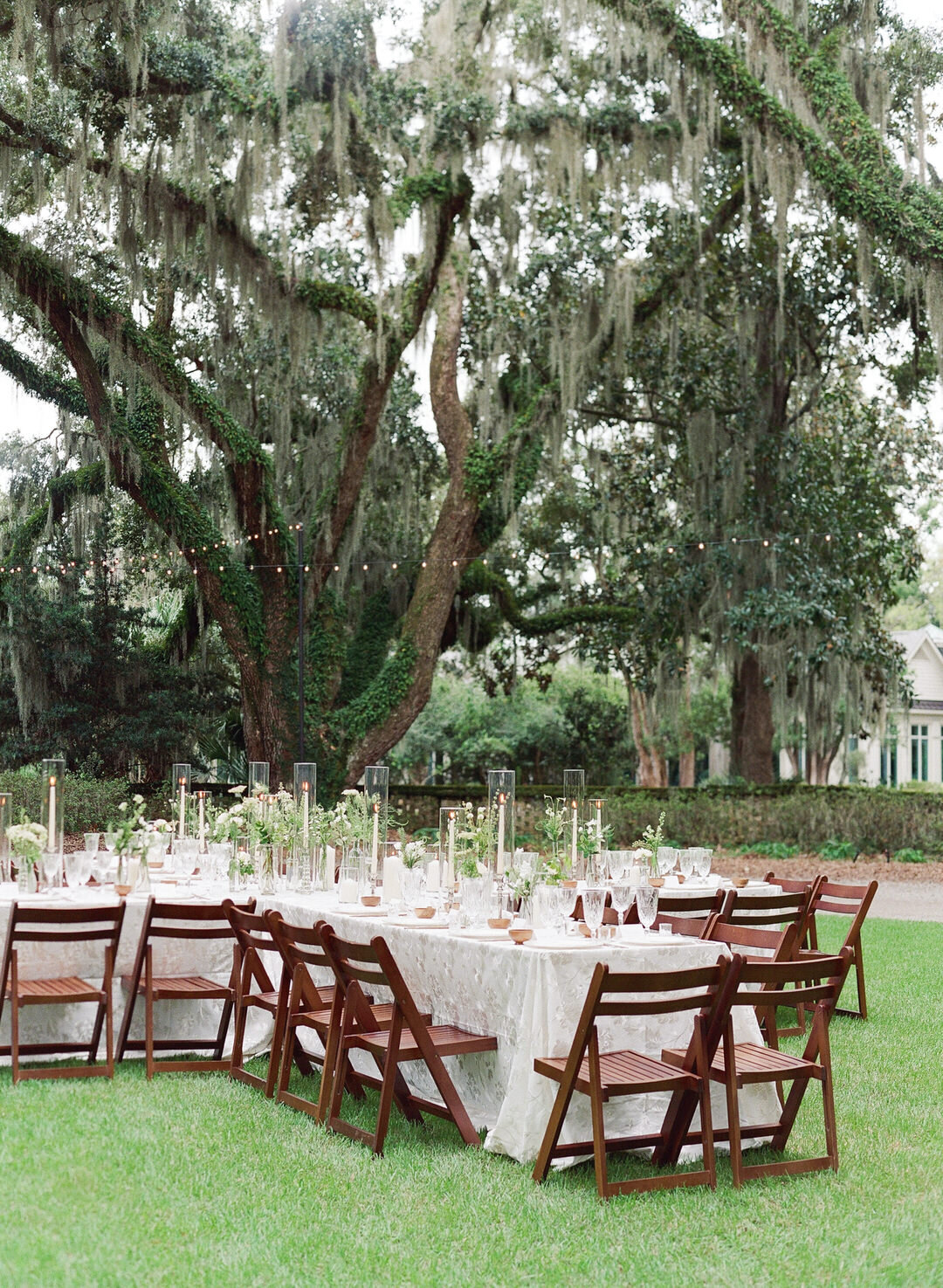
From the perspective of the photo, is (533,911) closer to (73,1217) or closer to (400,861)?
(400,861)

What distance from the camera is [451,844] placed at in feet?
19.4

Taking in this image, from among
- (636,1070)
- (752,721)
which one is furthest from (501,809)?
(752,721)

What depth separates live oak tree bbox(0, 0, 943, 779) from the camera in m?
14.2

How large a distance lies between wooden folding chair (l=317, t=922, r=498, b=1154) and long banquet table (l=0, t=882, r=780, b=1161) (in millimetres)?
115

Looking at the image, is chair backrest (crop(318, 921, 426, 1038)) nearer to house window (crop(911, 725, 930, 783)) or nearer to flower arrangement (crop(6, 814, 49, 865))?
flower arrangement (crop(6, 814, 49, 865))

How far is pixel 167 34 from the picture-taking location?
14.0 metres

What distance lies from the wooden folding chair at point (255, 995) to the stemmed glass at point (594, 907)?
49.3 inches

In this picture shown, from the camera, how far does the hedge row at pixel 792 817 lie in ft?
57.5

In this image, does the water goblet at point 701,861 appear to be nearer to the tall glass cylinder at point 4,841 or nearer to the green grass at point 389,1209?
the green grass at point 389,1209

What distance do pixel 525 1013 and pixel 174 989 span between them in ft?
6.77

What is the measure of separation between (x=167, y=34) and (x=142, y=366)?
3525 mm

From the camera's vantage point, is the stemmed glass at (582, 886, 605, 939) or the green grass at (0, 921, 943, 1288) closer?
the green grass at (0, 921, 943, 1288)

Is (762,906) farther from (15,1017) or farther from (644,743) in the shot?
(644,743)

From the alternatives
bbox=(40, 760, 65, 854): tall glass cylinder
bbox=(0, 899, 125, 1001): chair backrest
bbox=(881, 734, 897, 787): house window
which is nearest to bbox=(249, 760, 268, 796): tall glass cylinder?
bbox=(40, 760, 65, 854): tall glass cylinder
